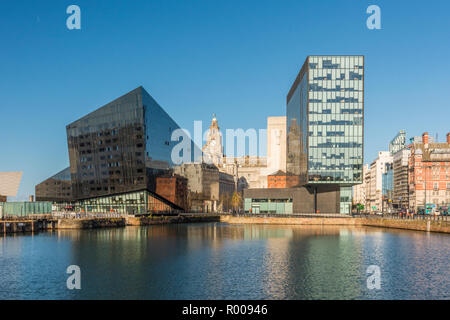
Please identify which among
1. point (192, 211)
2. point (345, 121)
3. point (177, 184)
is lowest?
point (192, 211)

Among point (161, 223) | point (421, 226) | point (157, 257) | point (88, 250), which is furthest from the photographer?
point (161, 223)

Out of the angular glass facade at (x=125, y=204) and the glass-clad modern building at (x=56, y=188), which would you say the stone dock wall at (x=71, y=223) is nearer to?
the angular glass facade at (x=125, y=204)

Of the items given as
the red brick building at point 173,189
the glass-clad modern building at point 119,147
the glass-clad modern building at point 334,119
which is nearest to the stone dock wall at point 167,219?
the red brick building at point 173,189

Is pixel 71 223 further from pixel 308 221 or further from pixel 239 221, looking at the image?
pixel 308 221

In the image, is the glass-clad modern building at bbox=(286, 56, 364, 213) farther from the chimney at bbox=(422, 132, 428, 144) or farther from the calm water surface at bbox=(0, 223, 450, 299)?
the chimney at bbox=(422, 132, 428, 144)

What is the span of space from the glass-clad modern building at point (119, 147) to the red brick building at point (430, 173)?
9439 centimetres

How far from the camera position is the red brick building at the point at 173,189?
125562 millimetres

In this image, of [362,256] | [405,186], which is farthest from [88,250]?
[405,186]

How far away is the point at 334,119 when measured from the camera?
113 meters

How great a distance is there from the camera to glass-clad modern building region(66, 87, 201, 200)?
372ft

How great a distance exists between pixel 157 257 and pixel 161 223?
231 ft

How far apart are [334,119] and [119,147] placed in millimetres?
56236

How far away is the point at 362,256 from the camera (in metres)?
52.8

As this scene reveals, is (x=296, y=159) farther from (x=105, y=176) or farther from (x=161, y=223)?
(x=105, y=176)
